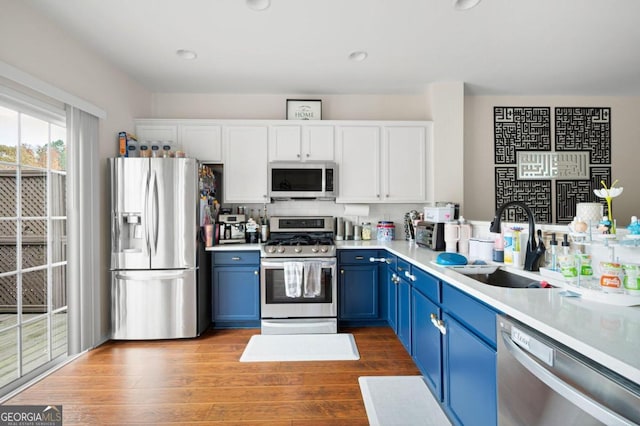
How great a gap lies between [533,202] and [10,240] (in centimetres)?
501

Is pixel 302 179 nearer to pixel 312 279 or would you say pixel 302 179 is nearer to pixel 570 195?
pixel 312 279

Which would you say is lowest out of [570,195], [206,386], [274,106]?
[206,386]

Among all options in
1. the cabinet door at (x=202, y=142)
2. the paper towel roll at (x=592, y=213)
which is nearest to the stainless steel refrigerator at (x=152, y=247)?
the cabinet door at (x=202, y=142)

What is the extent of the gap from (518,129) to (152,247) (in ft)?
14.2

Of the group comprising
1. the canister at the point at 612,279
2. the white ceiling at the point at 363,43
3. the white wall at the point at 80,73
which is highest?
→ the white ceiling at the point at 363,43

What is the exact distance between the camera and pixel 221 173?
12.0ft

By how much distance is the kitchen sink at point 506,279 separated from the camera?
167 centimetres

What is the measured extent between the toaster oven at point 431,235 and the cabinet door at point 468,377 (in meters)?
1.11

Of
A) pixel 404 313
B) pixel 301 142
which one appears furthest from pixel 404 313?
pixel 301 142

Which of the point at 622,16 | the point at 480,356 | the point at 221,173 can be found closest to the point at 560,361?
the point at 480,356

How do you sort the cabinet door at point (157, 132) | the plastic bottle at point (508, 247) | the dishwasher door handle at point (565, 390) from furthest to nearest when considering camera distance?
the cabinet door at point (157, 132), the plastic bottle at point (508, 247), the dishwasher door handle at point (565, 390)

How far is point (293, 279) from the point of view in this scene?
119 inches

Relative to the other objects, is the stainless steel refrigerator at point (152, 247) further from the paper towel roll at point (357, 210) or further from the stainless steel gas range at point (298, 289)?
the paper towel roll at point (357, 210)

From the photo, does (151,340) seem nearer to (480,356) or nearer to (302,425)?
(302,425)
